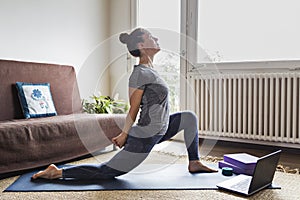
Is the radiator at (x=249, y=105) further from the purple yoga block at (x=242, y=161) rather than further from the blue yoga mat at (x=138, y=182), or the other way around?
the blue yoga mat at (x=138, y=182)

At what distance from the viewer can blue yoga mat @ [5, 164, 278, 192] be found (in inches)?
67.2

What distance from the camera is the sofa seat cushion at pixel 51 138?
1879 millimetres

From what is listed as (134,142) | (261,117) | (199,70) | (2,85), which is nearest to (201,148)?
(261,117)

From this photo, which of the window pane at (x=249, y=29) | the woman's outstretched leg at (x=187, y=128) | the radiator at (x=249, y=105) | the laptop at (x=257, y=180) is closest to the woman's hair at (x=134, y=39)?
the woman's outstretched leg at (x=187, y=128)

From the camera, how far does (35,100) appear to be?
248 centimetres

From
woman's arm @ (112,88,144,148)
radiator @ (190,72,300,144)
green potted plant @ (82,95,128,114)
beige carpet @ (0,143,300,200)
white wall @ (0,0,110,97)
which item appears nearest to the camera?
beige carpet @ (0,143,300,200)

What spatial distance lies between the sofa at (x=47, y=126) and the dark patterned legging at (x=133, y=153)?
0.98 ft

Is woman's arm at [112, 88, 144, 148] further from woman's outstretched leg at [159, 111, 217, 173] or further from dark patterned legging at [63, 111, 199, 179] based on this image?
woman's outstretched leg at [159, 111, 217, 173]

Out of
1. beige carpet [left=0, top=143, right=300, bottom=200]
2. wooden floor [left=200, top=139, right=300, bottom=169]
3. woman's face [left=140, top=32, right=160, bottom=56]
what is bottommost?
wooden floor [left=200, top=139, right=300, bottom=169]

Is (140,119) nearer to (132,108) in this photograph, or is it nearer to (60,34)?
(132,108)

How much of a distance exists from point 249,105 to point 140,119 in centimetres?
134

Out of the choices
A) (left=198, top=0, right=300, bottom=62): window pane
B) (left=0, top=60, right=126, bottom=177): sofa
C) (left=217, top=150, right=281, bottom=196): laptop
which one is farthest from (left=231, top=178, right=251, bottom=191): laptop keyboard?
(left=198, top=0, right=300, bottom=62): window pane

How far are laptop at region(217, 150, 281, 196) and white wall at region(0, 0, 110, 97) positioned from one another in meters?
1.98

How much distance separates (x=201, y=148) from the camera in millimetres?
2852
